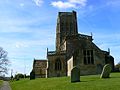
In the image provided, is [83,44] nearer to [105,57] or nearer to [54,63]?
[105,57]

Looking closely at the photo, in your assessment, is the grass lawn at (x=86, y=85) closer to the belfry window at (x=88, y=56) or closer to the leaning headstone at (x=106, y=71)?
the leaning headstone at (x=106, y=71)

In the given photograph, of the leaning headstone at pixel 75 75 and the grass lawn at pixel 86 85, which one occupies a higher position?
the leaning headstone at pixel 75 75

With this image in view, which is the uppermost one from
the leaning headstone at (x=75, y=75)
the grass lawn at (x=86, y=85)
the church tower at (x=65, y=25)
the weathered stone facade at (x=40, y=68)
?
the church tower at (x=65, y=25)

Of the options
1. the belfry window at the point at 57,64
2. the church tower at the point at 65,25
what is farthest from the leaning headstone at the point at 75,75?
the church tower at the point at 65,25

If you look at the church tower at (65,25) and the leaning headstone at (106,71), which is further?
the church tower at (65,25)

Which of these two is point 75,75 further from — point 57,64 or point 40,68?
point 40,68

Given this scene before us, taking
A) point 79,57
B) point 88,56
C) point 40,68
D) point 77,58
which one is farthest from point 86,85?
point 40,68

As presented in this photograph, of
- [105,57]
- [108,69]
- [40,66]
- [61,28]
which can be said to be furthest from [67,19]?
[108,69]

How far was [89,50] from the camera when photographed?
53.5 m

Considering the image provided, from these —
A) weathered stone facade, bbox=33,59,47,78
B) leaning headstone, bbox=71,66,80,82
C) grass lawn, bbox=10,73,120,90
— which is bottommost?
grass lawn, bbox=10,73,120,90

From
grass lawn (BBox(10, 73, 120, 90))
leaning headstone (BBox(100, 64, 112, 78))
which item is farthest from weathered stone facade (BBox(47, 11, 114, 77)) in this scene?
leaning headstone (BBox(100, 64, 112, 78))

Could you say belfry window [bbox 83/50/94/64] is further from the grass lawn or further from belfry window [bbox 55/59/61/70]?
the grass lawn

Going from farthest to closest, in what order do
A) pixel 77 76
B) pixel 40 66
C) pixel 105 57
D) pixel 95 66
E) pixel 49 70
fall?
pixel 40 66
pixel 49 70
pixel 105 57
pixel 95 66
pixel 77 76

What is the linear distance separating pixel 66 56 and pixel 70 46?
8.39ft
